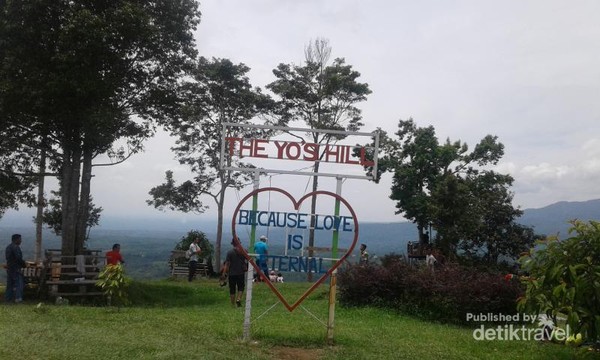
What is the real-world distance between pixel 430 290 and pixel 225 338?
578 centimetres

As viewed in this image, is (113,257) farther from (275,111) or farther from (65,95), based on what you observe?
(275,111)

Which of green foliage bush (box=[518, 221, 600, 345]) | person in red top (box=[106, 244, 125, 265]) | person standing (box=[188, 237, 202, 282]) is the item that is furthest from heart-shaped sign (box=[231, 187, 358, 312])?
person standing (box=[188, 237, 202, 282])

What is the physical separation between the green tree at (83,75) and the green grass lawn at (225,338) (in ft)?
19.0

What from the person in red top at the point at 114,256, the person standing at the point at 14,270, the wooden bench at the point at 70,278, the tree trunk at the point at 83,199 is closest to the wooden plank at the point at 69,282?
the wooden bench at the point at 70,278

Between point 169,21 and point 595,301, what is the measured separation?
14.2 m

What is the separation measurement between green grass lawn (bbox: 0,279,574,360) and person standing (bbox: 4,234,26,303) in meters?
2.28

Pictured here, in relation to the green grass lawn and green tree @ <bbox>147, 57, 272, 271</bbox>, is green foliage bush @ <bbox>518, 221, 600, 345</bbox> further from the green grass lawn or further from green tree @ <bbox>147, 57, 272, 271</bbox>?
green tree @ <bbox>147, 57, 272, 271</bbox>

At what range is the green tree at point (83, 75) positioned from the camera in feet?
46.9

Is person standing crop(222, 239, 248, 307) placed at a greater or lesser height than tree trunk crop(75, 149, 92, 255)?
lesser

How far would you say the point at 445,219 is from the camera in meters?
24.2

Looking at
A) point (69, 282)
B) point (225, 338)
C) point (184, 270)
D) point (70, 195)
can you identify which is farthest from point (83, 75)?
point (184, 270)

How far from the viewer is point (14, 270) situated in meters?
13.4

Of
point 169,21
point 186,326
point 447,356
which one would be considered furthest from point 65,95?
point 447,356

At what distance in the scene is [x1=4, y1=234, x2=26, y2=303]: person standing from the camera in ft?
43.2
